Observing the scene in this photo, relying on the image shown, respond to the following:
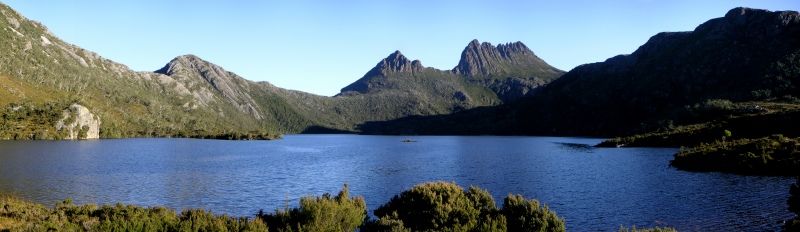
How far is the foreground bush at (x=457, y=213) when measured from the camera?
28.5 meters

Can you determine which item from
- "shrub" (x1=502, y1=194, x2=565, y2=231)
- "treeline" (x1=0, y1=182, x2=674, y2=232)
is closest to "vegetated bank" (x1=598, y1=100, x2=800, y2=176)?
"shrub" (x1=502, y1=194, x2=565, y2=231)

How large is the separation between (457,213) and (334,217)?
8364mm

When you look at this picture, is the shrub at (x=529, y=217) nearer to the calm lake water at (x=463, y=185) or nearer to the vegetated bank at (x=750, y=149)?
the calm lake water at (x=463, y=185)

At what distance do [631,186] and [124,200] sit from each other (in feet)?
206

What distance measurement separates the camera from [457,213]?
31.7 meters

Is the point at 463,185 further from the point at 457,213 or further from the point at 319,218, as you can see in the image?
the point at 319,218

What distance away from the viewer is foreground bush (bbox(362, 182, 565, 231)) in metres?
28.5

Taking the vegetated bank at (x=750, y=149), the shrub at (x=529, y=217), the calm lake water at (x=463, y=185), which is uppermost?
the vegetated bank at (x=750, y=149)

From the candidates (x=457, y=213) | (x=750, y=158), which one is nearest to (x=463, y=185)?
(x=457, y=213)

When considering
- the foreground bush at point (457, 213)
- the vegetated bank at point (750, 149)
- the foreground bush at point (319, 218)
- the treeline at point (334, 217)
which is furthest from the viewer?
the vegetated bank at point (750, 149)

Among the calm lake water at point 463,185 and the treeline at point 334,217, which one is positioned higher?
the treeline at point 334,217

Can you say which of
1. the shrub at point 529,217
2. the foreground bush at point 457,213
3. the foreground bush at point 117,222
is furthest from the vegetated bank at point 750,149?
the foreground bush at point 117,222

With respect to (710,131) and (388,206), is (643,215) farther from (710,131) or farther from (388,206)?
(710,131)

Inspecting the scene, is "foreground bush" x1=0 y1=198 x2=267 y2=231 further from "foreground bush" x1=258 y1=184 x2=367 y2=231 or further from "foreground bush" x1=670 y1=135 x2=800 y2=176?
"foreground bush" x1=670 y1=135 x2=800 y2=176
